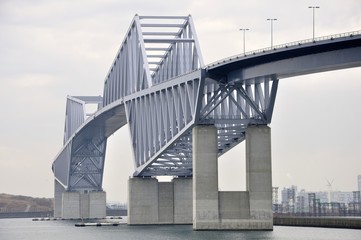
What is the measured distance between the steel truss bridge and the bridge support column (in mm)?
2574

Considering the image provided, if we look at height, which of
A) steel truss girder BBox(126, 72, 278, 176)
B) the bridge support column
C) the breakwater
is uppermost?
steel truss girder BBox(126, 72, 278, 176)

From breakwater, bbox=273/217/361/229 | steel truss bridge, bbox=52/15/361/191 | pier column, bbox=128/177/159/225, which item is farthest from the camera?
pier column, bbox=128/177/159/225

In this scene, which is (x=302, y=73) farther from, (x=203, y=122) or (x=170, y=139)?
(x=170, y=139)

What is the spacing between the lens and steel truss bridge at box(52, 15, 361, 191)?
116 meters

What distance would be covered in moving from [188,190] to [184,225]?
230 inches

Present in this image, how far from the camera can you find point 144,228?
497 feet

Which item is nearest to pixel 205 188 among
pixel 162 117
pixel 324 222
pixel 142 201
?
pixel 162 117

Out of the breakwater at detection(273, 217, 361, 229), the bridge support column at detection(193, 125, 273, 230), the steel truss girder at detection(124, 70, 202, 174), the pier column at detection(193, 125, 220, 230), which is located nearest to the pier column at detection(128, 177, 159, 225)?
the steel truss girder at detection(124, 70, 202, 174)

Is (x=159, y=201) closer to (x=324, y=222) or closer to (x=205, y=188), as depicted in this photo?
(x=324, y=222)

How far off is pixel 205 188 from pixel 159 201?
33563 mm

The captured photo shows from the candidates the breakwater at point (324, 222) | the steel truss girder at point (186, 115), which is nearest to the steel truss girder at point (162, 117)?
the steel truss girder at point (186, 115)

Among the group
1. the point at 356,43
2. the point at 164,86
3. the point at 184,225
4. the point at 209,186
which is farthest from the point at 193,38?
the point at 356,43

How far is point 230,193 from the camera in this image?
130 meters

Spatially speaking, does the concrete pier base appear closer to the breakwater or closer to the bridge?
the bridge
